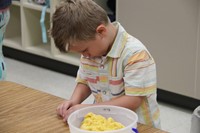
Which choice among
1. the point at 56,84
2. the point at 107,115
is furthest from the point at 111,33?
the point at 56,84

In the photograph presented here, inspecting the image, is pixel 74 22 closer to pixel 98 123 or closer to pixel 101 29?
pixel 101 29

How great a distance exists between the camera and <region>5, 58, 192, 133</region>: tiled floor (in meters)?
2.72

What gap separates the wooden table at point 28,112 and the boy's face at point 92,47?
176 millimetres

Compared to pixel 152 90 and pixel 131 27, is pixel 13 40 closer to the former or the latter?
pixel 131 27

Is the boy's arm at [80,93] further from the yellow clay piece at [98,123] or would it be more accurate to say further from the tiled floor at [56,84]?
the tiled floor at [56,84]

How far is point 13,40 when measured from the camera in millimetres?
3941

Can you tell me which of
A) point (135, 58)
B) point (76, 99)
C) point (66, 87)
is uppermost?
point (135, 58)

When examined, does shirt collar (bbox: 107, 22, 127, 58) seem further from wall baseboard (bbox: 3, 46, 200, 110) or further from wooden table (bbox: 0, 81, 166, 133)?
wall baseboard (bbox: 3, 46, 200, 110)

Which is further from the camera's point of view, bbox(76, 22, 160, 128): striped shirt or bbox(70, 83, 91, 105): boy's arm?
bbox(70, 83, 91, 105): boy's arm

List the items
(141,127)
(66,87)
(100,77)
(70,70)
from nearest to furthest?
(141,127) → (100,77) → (66,87) → (70,70)

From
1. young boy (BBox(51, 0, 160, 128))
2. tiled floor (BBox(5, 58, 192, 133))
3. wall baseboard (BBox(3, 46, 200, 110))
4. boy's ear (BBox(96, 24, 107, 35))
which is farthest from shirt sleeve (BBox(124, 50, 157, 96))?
wall baseboard (BBox(3, 46, 200, 110))

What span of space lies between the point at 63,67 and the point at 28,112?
222cm

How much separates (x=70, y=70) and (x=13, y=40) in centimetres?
71

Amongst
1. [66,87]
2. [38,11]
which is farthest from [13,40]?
[66,87]
